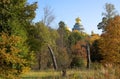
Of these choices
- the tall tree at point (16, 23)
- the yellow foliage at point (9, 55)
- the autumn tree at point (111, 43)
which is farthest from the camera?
the autumn tree at point (111, 43)

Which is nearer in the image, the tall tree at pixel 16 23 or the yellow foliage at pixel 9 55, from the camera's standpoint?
the yellow foliage at pixel 9 55

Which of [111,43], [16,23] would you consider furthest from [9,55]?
[111,43]

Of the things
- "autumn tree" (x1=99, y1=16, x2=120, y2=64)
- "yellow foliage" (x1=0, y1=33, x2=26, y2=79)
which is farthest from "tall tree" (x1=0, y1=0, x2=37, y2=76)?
"autumn tree" (x1=99, y1=16, x2=120, y2=64)

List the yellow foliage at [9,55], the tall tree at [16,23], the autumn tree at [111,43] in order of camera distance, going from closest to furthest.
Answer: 1. the yellow foliage at [9,55]
2. the tall tree at [16,23]
3. the autumn tree at [111,43]

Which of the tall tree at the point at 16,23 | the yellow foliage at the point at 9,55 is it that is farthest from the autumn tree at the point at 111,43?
the yellow foliage at the point at 9,55

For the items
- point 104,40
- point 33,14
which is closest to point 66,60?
point 104,40

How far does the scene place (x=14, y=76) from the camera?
2586 cm

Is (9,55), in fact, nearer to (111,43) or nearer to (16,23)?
(16,23)

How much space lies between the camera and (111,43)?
39469 mm

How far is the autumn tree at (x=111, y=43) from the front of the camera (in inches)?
1550

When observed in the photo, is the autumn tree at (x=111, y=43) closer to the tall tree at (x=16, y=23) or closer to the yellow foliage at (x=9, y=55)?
the tall tree at (x=16, y=23)

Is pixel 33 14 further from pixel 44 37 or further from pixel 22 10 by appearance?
pixel 44 37

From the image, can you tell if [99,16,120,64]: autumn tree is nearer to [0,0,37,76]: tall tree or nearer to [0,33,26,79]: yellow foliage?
[0,0,37,76]: tall tree

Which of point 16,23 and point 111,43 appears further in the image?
point 111,43
